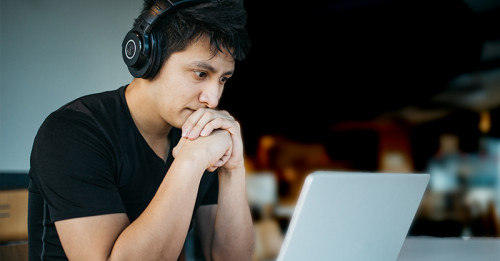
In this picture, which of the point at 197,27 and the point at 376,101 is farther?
the point at 376,101

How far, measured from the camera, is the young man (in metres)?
0.85

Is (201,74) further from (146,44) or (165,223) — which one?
(165,223)

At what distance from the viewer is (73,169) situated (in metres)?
0.89

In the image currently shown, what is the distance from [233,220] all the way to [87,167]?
404mm

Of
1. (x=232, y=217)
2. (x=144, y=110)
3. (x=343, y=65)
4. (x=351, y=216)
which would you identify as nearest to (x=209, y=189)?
(x=232, y=217)

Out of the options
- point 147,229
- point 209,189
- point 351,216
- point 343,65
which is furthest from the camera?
point 343,65

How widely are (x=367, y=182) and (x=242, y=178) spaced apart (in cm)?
48

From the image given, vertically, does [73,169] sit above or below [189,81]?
below

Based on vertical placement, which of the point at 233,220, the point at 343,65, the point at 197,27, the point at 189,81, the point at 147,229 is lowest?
the point at 343,65

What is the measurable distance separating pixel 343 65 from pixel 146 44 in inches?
131

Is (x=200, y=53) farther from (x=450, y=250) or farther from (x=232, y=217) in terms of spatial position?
(x=450, y=250)

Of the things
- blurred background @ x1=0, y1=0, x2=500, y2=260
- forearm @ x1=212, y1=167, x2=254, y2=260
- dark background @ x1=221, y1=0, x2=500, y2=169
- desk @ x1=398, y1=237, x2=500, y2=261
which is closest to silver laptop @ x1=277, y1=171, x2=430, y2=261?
desk @ x1=398, y1=237, x2=500, y2=261

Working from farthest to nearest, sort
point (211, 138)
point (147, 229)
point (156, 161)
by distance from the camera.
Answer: point (156, 161) < point (211, 138) < point (147, 229)

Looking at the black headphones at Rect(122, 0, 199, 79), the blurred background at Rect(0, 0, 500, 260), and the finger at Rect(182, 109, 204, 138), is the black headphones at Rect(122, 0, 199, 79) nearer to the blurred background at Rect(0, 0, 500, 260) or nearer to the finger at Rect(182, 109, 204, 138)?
the finger at Rect(182, 109, 204, 138)
